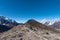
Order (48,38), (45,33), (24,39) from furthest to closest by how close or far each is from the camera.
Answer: (45,33) < (48,38) < (24,39)

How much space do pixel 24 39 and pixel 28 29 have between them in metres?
7.21

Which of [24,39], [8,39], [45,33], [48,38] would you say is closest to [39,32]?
[45,33]

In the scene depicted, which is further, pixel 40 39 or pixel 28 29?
pixel 28 29

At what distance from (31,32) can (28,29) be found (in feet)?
8.44

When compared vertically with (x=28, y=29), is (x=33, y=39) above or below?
below

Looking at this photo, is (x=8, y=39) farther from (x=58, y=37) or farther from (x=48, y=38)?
(x=58, y=37)

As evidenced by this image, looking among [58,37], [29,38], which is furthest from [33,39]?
[58,37]

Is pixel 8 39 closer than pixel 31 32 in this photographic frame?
Yes

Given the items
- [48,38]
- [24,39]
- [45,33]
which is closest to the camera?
[24,39]

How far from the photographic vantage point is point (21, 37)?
3759 cm

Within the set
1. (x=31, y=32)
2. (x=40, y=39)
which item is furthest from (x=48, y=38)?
(x=31, y=32)

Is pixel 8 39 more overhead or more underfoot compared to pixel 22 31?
more underfoot

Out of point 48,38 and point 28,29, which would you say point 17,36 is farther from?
point 48,38

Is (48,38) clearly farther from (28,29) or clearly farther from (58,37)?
(28,29)
